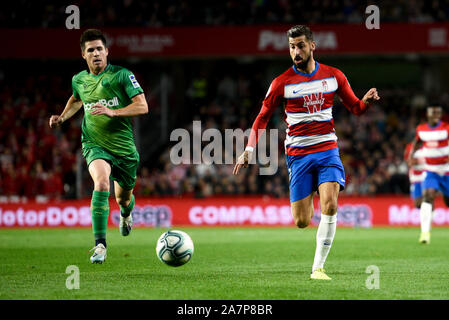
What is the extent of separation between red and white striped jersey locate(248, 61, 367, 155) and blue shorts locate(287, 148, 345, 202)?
81 millimetres

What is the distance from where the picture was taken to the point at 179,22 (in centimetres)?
2534

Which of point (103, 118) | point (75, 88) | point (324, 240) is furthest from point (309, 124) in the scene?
point (75, 88)

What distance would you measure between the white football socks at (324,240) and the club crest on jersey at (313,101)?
1.14 m

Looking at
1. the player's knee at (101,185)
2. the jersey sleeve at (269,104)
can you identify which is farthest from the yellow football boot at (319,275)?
the player's knee at (101,185)

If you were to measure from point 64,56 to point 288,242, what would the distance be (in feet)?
44.9

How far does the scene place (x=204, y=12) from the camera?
2570 centimetres

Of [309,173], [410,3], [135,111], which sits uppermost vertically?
[410,3]

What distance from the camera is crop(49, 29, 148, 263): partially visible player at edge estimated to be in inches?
346

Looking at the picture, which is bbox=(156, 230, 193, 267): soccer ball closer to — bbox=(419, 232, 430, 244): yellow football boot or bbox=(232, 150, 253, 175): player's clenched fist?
bbox=(232, 150, 253, 175): player's clenched fist

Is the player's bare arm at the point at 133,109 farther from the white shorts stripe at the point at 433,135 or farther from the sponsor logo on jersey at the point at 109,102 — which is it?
the white shorts stripe at the point at 433,135

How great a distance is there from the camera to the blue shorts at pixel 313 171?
7789 mm

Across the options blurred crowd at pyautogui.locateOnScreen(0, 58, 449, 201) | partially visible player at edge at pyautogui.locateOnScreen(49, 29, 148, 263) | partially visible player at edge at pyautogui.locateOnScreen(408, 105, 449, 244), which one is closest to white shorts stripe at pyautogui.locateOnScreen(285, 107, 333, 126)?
partially visible player at edge at pyautogui.locateOnScreen(49, 29, 148, 263)

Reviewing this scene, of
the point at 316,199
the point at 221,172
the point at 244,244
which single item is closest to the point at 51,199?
the point at 221,172
